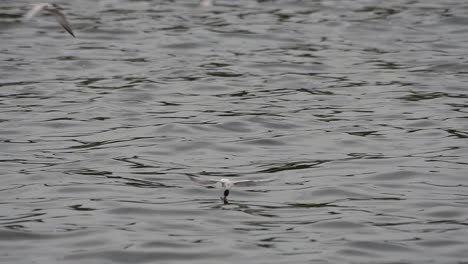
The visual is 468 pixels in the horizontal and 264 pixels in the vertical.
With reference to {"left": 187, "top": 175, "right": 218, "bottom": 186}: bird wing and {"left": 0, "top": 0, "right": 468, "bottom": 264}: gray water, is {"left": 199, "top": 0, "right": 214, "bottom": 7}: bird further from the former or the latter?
{"left": 187, "top": 175, "right": 218, "bottom": 186}: bird wing

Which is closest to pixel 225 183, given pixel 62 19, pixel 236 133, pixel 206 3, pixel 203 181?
pixel 203 181

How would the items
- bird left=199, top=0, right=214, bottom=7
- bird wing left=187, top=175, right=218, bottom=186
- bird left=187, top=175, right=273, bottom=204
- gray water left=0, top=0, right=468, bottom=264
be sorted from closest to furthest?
gray water left=0, top=0, right=468, bottom=264 < bird left=187, top=175, right=273, bottom=204 < bird wing left=187, top=175, right=218, bottom=186 < bird left=199, top=0, right=214, bottom=7

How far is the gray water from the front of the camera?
686cm

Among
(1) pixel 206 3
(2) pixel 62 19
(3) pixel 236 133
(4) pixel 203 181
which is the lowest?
(3) pixel 236 133

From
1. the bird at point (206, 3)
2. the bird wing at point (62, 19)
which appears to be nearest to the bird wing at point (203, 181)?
the bird wing at point (62, 19)

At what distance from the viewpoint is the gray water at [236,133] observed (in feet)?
22.5

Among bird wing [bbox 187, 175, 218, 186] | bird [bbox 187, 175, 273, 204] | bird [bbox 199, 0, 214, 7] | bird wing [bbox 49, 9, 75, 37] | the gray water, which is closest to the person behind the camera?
the gray water

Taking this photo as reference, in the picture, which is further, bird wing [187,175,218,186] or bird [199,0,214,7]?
bird [199,0,214,7]

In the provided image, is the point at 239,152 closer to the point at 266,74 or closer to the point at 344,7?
the point at 266,74

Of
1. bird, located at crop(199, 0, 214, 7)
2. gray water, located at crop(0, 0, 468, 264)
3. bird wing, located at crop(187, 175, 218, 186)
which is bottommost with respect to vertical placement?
gray water, located at crop(0, 0, 468, 264)

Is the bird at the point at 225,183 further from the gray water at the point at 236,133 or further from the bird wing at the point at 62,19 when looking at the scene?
the bird wing at the point at 62,19

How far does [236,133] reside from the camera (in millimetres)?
9805

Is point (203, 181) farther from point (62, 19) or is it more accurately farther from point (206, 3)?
point (206, 3)

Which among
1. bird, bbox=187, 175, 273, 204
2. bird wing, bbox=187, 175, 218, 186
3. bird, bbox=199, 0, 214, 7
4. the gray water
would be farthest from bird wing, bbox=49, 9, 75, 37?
bird, bbox=199, 0, 214, 7
